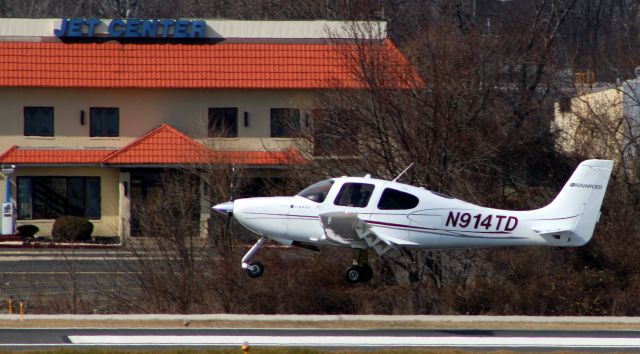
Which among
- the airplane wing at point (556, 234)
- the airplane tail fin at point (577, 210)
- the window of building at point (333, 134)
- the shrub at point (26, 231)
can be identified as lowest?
the shrub at point (26, 231)

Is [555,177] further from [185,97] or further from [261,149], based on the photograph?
[185,97]

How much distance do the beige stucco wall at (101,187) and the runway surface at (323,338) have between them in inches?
790

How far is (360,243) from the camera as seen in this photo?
23.7 meters

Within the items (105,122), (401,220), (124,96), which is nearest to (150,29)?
(124,96)

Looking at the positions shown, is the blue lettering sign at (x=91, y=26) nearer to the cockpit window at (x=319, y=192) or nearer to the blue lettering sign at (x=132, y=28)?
the blue lettering sign at (x=132, y=28)

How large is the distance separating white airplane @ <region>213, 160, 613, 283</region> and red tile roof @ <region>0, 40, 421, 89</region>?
1926 centimetres

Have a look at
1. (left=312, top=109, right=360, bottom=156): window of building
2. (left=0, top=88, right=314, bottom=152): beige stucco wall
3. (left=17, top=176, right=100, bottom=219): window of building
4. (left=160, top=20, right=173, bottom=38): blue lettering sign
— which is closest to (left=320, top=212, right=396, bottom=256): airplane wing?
(left=312, top=109, right=360, bottom=156): window of building

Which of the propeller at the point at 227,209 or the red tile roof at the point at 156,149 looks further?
the red tile roof at the point at 156,149

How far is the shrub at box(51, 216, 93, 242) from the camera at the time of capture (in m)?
39.6

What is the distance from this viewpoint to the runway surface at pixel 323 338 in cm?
2108

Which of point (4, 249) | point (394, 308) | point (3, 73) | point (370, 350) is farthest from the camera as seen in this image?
point (3, 73)

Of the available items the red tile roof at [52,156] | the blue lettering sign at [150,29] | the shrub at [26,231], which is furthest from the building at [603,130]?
the shrub at [26,231]

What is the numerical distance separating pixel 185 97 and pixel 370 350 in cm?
2535

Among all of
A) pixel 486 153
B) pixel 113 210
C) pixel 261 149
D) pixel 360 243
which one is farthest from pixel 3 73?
pixel 360 243
